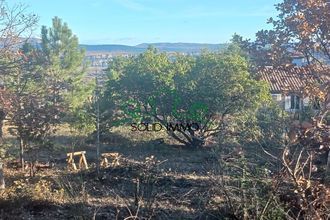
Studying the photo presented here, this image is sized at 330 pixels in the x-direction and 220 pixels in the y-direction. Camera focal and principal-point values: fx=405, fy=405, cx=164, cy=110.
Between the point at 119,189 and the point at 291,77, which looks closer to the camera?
the point at 291,77

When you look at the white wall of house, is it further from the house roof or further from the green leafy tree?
the green leafy tree

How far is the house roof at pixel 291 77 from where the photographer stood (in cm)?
496

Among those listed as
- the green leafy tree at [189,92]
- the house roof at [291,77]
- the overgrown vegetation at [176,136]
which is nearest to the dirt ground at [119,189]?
the overgrown vegetation at [176,136]

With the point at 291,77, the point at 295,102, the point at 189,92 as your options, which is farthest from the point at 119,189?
the point at 189,92

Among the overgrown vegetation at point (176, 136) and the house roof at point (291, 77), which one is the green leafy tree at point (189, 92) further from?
the house roof at point (291, 77)

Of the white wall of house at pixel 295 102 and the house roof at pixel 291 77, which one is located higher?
the house roof at pixel 291 77

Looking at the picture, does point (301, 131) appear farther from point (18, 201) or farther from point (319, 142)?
point (18, 201)

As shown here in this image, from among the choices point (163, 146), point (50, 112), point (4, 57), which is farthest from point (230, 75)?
point (4, 57)

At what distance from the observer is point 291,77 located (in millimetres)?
5090

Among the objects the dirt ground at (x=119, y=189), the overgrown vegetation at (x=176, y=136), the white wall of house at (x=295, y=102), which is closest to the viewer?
the overgrown vegetation at (x=176, y=136)

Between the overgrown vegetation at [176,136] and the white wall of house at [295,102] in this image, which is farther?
the white wall of house at [295,102]

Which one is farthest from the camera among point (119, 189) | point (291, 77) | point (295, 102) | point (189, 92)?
point (189, 92)

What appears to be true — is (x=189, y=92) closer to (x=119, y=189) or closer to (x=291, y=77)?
(x=119, y=189)

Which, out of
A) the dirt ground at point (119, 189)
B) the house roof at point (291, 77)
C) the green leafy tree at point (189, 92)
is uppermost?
the house roof at point (291, 77)
